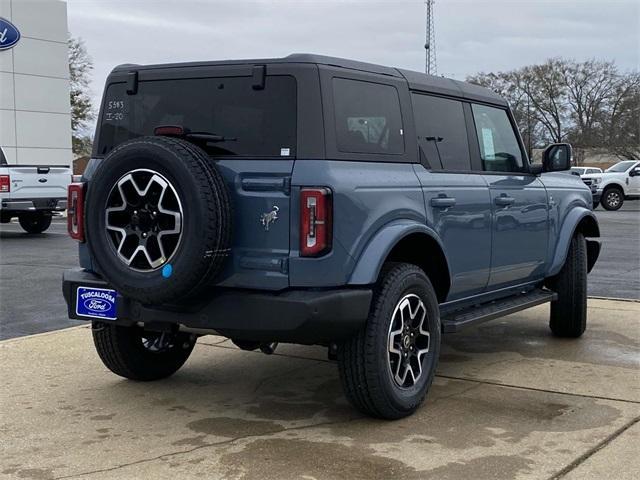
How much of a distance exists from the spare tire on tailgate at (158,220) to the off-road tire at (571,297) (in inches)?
142

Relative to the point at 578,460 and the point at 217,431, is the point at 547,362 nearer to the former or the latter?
the point at 578,460

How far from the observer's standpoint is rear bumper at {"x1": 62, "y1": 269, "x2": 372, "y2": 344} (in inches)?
166

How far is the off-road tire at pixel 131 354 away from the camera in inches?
210

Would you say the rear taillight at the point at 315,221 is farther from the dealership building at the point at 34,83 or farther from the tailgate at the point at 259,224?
the dealership building at the point at 34,83

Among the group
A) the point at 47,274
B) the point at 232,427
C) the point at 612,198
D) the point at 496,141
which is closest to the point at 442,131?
the point at 496,141

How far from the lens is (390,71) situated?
516cm

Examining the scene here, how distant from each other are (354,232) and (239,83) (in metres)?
1.06

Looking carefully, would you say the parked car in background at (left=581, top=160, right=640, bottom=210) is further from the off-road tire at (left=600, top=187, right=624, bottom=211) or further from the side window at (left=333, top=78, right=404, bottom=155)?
the side window at (left=333, top=78, right=404, bottom=155)

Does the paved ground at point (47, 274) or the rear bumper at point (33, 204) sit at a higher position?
the rear bumper at point (33, 204)

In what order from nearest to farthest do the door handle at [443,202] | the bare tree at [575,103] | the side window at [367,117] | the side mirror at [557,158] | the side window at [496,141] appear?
the side window at [367,117] → the door handle at [443,202] → the side window at [496,141] → the side mirror at [557,158] → the bare tree at [575,103]

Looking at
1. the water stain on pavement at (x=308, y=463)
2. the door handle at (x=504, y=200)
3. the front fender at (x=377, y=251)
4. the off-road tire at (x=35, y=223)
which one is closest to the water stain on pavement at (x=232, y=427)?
the water stain on pavement at (x=308, y=463)

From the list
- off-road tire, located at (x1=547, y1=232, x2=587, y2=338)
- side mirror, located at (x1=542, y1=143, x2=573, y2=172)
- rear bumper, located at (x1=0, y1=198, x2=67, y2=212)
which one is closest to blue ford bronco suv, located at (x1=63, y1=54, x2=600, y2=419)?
side mirror, located at (x1=542, y1=143, x2=573, y2=172)

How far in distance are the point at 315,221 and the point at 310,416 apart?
1.26 metres

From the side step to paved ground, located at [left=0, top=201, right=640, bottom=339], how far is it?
3.05 m
